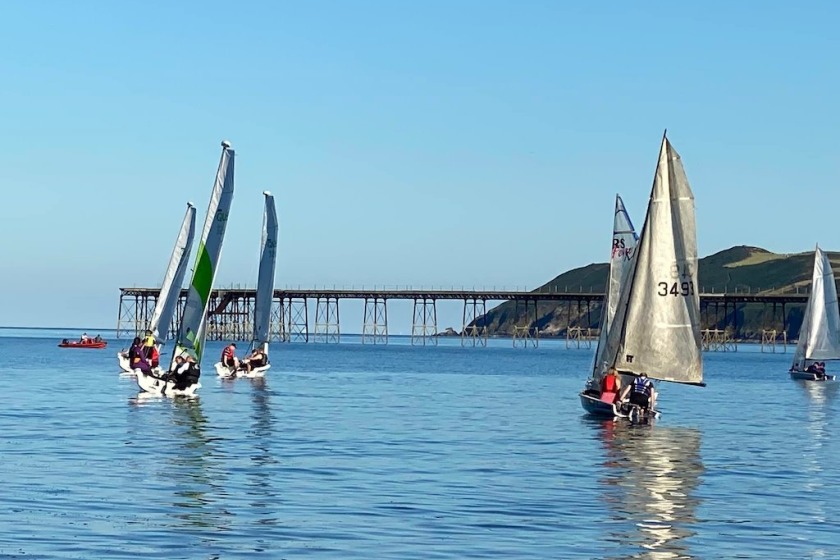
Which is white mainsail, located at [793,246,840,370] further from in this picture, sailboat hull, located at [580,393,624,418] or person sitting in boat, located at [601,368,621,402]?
person sitting in boat, located at [601,368,621,402]

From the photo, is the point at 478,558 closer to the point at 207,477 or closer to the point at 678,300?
the point at 207,477

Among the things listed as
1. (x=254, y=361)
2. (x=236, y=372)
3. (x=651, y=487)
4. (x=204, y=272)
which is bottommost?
(x=651, y=487)

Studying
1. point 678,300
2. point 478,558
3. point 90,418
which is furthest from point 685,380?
point 478,558

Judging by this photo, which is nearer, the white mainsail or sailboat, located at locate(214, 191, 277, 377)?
sailboat, located at locate(214, 191, 277, 377)

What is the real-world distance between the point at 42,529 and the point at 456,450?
15770mm

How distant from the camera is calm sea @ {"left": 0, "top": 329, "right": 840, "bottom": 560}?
21.8 metres

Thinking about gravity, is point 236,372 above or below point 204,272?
below

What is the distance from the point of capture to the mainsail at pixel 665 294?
4375 cm

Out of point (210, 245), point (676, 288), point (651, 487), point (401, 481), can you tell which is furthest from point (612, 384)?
point (401, 481)

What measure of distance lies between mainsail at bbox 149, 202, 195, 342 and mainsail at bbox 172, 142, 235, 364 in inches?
667

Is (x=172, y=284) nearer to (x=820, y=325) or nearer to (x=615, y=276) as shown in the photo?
(x=615, y=276)

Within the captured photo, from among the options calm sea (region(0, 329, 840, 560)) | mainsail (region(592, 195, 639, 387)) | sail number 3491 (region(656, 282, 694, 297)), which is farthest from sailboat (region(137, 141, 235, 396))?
sail number 3491 (region(656, 282, 694, 297))

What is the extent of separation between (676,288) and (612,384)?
4.19 meters

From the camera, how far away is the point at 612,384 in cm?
4694
